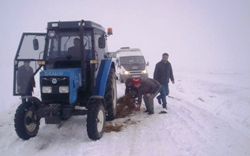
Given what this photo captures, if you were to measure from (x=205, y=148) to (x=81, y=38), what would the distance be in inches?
138

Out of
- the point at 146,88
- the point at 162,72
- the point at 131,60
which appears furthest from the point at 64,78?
the point at 131,60

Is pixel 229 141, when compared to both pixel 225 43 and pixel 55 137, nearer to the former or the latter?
pixel 55 137

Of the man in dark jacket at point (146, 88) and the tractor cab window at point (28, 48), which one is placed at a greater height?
the tractor cab window at point (28, 48)

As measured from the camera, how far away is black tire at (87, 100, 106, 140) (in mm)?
4434

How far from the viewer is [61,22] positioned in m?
5.16

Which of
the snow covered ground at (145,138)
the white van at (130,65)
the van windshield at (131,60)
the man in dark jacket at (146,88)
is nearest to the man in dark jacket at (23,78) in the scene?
the snow covered ground at (145,138)

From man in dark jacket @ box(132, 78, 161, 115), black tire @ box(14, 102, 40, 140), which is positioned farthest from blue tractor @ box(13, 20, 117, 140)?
man in dark jacket @ box(132, 78, 161, 115)

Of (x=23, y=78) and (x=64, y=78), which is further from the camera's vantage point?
(x=23, y=78)

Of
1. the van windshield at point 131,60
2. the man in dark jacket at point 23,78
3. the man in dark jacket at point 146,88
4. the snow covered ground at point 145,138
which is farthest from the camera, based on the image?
the van windshield at point 131,60

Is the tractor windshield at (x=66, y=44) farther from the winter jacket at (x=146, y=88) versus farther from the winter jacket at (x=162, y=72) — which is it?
the winter jacket at (x=162, y=72)

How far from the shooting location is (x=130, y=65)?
543 inches

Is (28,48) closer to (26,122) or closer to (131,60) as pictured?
(26,122)

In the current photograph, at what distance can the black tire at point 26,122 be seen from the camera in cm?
460

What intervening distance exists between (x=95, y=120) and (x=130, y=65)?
952 cm
